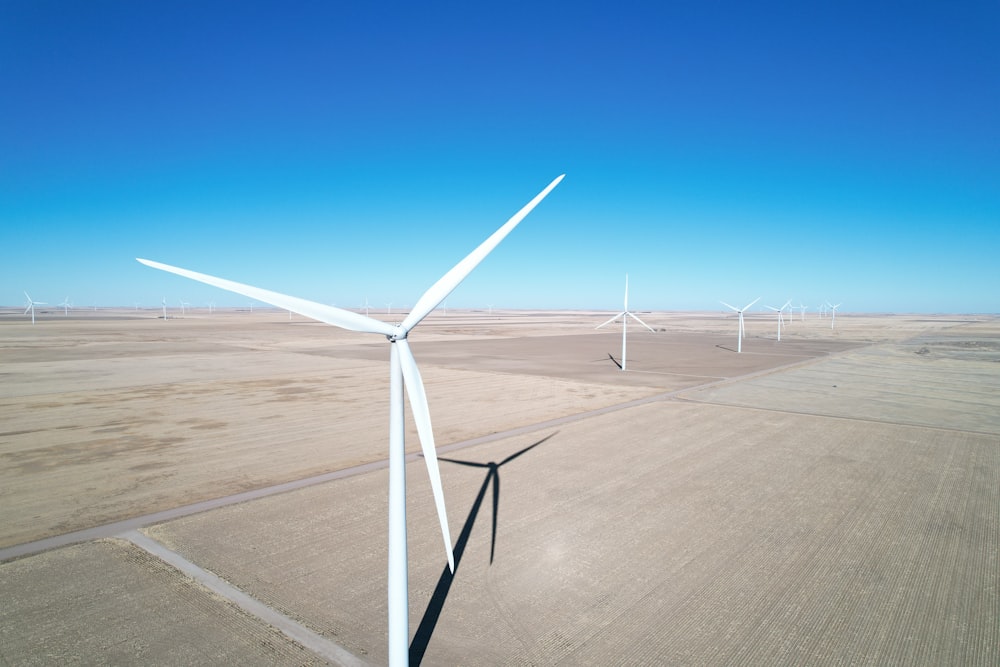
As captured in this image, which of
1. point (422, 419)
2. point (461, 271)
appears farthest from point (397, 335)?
point (461, 271)

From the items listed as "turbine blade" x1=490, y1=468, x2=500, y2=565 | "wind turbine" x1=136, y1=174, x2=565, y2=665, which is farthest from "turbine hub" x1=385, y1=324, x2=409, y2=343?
"turbine blade" x1=490, y1=468, x2=500, y2=565

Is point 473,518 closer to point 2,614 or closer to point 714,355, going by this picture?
point 2,614

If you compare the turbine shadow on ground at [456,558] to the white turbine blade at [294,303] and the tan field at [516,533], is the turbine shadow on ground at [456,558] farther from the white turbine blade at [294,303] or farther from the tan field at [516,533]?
the white turbine blade at [294,303]

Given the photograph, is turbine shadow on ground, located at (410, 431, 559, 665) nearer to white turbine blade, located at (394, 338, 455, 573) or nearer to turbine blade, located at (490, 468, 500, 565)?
turbine blade, located at (490, 468, 500, 565)

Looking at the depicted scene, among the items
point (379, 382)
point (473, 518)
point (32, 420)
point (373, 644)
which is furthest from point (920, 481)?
point (32, 420)

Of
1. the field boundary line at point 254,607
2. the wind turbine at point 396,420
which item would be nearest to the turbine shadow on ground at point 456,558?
the field boundary line at point 254,607

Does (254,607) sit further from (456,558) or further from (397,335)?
(397,335)
